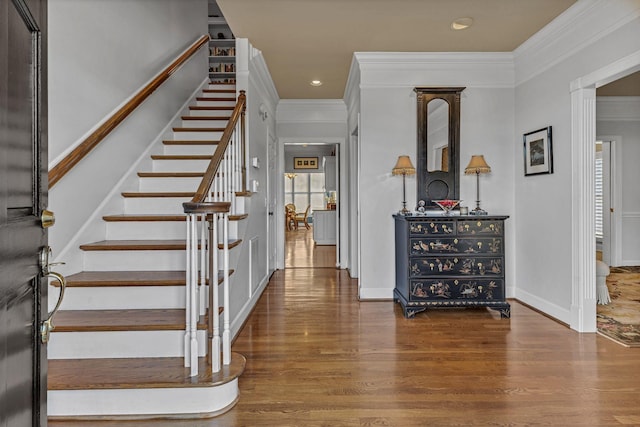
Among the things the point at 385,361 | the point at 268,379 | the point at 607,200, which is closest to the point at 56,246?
the point at 268,379

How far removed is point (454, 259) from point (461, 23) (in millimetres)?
2086

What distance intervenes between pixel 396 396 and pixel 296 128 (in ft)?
15.4

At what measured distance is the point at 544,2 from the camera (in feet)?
9.95

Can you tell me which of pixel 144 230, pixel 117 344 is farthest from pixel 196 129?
pixel 117 344

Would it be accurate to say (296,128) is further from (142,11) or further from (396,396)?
(396,396)

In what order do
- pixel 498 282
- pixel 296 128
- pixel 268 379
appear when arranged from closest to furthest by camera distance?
1. pixel 268 379
2. pixel 498 282
3. pixel 296 128

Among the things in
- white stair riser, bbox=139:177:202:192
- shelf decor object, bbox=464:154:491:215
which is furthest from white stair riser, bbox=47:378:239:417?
shelf decor object, bbox=464:154:491:215

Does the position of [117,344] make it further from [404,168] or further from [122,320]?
[404,168]

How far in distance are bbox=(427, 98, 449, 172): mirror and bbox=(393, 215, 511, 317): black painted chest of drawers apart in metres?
0.77

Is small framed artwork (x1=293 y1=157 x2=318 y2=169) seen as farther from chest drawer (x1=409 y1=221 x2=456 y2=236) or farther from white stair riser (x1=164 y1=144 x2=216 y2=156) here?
chest drawer (x1=409 y1=221 x2=456 y2=236)

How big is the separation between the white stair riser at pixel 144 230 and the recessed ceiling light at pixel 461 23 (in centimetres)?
282

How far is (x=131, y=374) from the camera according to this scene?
2021 mm

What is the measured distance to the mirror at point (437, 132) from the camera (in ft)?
13.8

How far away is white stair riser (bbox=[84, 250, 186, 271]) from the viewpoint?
276 cm
